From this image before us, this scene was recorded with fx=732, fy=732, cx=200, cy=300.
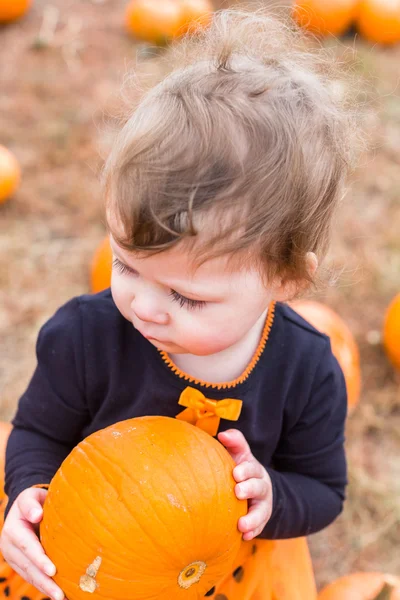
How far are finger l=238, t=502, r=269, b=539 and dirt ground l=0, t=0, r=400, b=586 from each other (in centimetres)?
99

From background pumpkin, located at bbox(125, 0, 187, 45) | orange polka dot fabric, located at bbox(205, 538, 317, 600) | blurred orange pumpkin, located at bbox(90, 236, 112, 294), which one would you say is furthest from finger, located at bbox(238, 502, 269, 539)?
background pumpkin, located at bbox(125, 0, 187, 45)

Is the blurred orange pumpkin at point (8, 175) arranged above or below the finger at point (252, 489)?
below

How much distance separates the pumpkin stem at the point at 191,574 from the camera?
4.98 ft

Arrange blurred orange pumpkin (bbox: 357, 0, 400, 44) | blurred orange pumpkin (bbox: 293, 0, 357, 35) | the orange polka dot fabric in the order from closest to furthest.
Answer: the orange polka dot fabric
blurred orange pumpkin (bbox: 293, 0, 357, 35)
blurred orange pumpkin (bbox: 357, 0, 400, 44)

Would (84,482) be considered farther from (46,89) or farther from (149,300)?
(46,89)

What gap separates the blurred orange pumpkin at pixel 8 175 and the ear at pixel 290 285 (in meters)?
2.72

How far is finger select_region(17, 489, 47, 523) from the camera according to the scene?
1598 millimetres

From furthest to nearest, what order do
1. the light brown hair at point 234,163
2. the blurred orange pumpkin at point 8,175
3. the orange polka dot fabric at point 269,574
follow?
the blurred orange pumpkin at point 8,175
the orange polka dot fabric at point 269,574
the light brown hair at point 234,163

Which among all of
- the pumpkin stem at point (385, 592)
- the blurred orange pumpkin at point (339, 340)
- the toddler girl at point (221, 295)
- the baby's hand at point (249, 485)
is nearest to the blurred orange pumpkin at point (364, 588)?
the pumpkin stem at point (385, 592)

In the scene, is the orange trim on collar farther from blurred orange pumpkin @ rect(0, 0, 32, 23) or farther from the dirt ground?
blurred orange pumpkin @ rect(0, 0, 32, 23)

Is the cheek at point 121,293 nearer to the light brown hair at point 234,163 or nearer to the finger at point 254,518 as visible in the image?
the light brown hair at point 234,163

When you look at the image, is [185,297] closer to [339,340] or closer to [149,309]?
[149,309]

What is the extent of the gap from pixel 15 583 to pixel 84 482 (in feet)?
1.85

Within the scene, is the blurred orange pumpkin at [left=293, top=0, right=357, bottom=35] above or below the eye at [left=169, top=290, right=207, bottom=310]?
below
